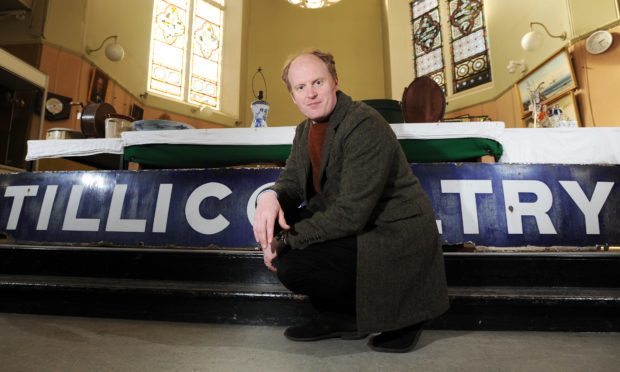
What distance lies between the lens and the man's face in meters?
1.01

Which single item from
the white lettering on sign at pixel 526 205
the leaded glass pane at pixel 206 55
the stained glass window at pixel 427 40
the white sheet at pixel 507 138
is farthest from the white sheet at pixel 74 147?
the stained glass window at pixel 427 40

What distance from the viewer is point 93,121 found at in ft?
6.33

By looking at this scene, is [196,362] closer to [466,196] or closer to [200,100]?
[466,196]

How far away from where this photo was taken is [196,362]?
881mm

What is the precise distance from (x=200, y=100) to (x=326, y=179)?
268 inches

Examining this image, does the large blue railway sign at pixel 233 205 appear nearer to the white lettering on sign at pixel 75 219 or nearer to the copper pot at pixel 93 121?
the white lettering on sign at pixel 75 219

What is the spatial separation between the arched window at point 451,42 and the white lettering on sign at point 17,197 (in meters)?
6.85

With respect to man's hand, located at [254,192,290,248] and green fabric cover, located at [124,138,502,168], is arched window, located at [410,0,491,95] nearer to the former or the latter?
green fabric cover, located at [124,138,502,168]

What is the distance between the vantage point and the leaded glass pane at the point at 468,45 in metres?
6.43

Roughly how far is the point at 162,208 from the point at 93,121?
0.77 metres

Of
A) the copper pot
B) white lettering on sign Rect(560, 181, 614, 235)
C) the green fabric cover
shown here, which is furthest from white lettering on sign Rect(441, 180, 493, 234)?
the copper pot

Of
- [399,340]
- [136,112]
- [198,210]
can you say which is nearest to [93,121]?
[198,210]

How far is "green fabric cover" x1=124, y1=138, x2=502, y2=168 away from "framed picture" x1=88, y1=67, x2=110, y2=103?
4.30m

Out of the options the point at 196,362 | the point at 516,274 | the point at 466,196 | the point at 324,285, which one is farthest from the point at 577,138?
the point at 196,362
